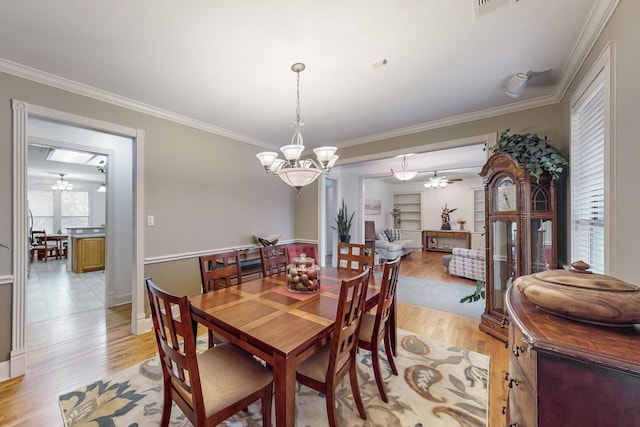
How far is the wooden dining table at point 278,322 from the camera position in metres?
1.19

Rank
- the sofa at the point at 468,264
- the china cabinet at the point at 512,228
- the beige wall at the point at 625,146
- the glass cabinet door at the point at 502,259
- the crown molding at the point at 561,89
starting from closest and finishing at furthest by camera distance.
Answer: the beige wall at the point at 625,146 < the crown molding at the point at 561,89 < the china cabinet at the point at 512,228 < the glass cabinet door at the point at 502,259 < the sofa at the point at 468,264

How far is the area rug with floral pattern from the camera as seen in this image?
1602mm

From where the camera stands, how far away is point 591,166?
1.95 meters

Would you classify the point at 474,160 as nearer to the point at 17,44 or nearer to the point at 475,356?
the point at 475,356

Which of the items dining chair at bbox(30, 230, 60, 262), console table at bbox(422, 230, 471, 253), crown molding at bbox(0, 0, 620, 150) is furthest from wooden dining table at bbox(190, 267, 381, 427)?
dining chair at bbox(30, 230, 60, 262)

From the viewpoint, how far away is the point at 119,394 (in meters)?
1.83

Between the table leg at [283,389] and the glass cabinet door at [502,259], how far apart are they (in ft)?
8.31

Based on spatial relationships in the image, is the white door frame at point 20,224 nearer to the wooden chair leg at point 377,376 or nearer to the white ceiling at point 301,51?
the white ceiling at point 301,51

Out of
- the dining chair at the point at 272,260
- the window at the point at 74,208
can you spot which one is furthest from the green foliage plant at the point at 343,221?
the window at the point at 74,208

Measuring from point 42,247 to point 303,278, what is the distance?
28.7ft

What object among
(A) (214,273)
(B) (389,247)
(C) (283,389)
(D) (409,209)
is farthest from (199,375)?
(D) (409,209)

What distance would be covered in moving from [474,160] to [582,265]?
4636mm

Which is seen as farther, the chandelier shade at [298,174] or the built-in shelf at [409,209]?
the built-in shelf at [409,209]

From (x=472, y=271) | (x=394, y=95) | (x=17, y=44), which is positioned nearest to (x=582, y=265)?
(x=394, y=95)
